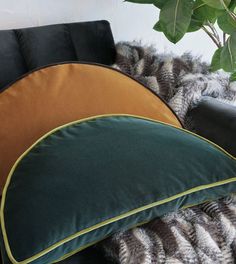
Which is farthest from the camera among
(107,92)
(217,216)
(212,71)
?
(212,71)

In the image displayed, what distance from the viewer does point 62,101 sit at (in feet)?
2.78

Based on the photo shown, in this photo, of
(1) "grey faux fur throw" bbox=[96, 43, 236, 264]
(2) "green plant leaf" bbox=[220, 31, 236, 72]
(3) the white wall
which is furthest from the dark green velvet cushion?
(3) the white wall

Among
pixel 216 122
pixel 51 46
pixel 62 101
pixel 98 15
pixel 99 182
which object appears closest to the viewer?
pixel 99 182

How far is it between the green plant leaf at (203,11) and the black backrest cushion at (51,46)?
30cm

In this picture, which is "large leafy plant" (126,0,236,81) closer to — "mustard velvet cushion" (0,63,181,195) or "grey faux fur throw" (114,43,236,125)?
"grey faux fur throw" (114,43,236,125)

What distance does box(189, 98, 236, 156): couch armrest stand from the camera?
0.95 meters

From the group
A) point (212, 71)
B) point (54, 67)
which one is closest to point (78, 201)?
point (54, 67)

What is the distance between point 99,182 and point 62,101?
27 cm

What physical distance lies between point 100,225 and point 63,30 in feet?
2.39

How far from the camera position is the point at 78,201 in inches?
24.7

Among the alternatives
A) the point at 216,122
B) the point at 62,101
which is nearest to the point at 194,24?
the point at 216,122

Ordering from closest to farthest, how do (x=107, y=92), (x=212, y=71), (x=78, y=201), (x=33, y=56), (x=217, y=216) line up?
(x=78, y=201) → (x=217, y=216) → (x=107, y=92) → (x=33, y=56) → (x=212, y=71)

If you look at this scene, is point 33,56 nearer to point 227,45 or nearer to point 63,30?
point 63,30

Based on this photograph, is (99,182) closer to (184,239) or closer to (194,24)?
(184,239)
